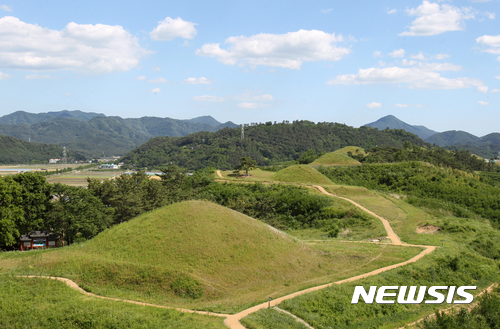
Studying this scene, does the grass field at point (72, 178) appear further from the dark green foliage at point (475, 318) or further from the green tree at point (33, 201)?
the dark green foliage at point (475, 318)

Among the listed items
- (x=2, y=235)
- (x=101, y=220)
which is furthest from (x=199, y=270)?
(x=2, y=235)

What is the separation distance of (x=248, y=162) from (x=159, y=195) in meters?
21.9

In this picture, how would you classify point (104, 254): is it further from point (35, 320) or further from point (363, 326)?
point (363, 326)

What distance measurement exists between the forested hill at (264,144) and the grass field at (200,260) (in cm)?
12492

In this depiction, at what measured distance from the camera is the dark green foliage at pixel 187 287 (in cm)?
1920

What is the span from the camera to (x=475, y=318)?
65.0 feet

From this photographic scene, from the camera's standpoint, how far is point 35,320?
15.9 meters

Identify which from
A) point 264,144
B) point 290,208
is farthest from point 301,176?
point 264,144

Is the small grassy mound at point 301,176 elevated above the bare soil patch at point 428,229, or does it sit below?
above

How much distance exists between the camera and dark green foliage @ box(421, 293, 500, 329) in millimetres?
18128

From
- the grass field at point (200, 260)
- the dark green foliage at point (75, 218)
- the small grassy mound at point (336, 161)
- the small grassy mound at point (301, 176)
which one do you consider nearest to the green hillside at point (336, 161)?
the small grassy mound at point (336, 161)

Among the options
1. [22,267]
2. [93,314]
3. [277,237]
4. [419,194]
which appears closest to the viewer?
[93,314]

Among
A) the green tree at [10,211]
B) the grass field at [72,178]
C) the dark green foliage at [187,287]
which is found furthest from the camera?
the grass field at [72,178]

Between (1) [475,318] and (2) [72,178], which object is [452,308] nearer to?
(1) [475,318]
